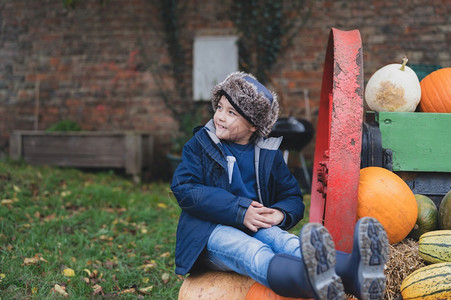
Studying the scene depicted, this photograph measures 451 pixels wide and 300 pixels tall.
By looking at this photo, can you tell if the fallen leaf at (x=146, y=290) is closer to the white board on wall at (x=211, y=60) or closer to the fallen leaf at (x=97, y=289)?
the fallen leaf at (x=97, y=289)

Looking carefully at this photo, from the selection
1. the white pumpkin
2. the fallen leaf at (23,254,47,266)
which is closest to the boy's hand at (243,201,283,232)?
the white pumpkin

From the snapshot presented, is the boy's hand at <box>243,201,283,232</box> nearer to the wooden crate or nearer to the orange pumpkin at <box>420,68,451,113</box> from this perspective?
the orange pumpkin at <box>420,68,451,113</box>

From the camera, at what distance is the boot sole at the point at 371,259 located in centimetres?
147

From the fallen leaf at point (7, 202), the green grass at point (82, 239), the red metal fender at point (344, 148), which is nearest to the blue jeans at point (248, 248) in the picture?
the red metal fender at point (344, 148)

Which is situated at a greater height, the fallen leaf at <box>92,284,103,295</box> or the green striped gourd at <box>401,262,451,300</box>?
the green striped gourd at <box>401,262,451,300</box>

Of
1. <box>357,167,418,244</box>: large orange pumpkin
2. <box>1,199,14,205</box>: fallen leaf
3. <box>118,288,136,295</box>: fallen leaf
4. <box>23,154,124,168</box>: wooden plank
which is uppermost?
<box>357,167,418,244</box>: large orange pumpkin

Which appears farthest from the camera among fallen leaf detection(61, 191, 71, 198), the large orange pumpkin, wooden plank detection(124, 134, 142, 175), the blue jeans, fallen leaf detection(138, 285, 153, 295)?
wooden plank detection(124, 134, 142, 175)

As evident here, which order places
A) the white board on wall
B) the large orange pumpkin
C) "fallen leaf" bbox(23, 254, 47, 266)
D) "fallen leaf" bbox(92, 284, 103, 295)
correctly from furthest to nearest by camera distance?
A: the white board on wall
"fallen leaf" bbox(23, 254, 47, 266)
"fallen leaf" bbox(92, 284, 103, 295)
the large orange pumpkin

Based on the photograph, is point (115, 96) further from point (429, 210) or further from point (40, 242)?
point (429, 210)

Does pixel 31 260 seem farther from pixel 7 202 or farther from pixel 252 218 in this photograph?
pixel 252 218

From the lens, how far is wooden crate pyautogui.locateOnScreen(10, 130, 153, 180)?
6.35m

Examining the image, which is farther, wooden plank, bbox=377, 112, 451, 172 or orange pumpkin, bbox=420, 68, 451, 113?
orange pumpkin, bbox=420, 68, 451, 113

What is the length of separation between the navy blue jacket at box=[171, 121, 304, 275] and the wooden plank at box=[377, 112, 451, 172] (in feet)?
1.98

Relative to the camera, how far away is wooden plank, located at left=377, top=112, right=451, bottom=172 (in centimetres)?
240
